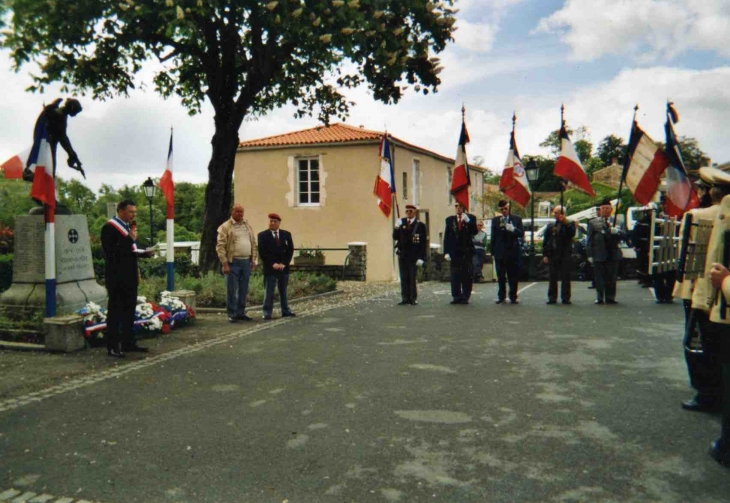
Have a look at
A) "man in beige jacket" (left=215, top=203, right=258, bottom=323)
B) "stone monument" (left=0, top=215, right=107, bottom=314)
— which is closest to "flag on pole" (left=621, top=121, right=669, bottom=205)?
"man in beige jacket" (left=215, top=203, right=258, bottom=323)

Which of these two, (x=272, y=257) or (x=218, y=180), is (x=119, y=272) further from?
(x=218, y=180)

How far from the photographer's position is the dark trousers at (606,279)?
1269cm

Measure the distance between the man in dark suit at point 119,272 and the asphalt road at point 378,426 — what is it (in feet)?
1.86

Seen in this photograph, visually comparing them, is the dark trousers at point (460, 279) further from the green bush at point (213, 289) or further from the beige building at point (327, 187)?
the beige building at point (327, 187)

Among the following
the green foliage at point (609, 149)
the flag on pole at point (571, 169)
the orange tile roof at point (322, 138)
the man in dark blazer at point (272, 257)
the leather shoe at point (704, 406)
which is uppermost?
the green foliage at point (609, 149)

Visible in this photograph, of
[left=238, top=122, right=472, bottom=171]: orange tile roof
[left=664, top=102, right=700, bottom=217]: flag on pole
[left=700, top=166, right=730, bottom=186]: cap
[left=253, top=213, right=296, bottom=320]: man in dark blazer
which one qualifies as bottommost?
[left=253, top=213, right=296, bottom=320]: man in dark blazer

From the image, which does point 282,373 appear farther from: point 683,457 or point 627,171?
point 627,171

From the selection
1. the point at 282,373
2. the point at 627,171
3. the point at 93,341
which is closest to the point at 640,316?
the point at 627,171

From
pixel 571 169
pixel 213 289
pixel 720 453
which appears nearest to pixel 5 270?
pixel 213 289

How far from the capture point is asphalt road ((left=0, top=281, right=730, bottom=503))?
13.1 ft

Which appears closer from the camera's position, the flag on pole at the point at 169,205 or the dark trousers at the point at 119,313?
the dark trousers at the point at 119,313

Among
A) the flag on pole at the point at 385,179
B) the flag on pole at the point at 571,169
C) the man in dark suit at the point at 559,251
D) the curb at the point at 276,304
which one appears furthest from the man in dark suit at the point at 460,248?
the curb at the point at 276,304

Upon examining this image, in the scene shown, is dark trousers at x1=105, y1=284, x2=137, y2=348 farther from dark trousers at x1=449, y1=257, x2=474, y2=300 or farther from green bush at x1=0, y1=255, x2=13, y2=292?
green bush at x1=0, y1=255, x2=13, y2=292

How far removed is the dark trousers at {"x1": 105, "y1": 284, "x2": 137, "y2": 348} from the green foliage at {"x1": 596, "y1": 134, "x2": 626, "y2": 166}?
265 feet
